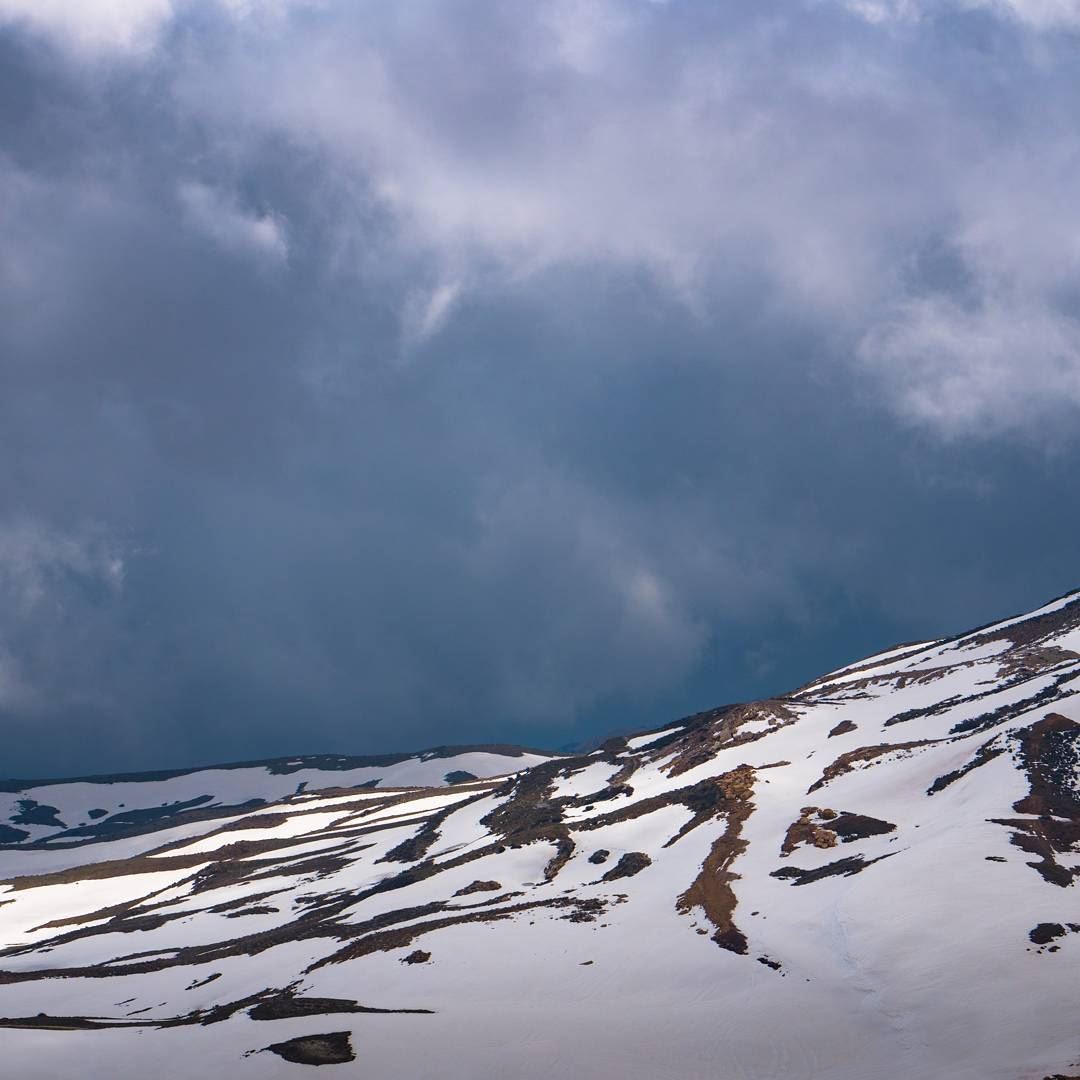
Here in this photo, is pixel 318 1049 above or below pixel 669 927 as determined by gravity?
below

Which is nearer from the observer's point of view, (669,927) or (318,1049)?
(318,1049)

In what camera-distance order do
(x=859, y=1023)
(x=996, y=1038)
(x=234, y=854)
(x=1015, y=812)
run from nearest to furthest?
1. (x=996, y=1038)
2. (x=859, y=1023)
3. (x=1015, y=812)
4. (x=234, y=854)

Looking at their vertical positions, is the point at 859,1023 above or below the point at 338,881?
below

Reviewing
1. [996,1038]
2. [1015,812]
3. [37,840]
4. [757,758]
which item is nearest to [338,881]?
[757,758]

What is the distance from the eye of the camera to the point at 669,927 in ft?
171

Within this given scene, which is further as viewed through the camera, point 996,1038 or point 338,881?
point 338,881

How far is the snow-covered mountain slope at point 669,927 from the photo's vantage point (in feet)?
117

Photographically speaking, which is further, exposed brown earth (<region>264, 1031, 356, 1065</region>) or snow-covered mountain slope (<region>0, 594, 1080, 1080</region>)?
snow-covered mountain slope (<region>0, 594, 1080, 1080</region>)

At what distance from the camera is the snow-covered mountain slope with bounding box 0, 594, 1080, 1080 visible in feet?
117

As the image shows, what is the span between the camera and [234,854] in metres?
123

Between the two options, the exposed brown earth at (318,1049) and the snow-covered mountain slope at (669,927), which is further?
the snow-covered mountain slope at (669,927)

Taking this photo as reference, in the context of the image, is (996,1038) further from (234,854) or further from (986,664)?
(234,854)

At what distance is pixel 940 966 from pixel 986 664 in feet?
248

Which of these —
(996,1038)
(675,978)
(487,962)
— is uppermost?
(487,962)
